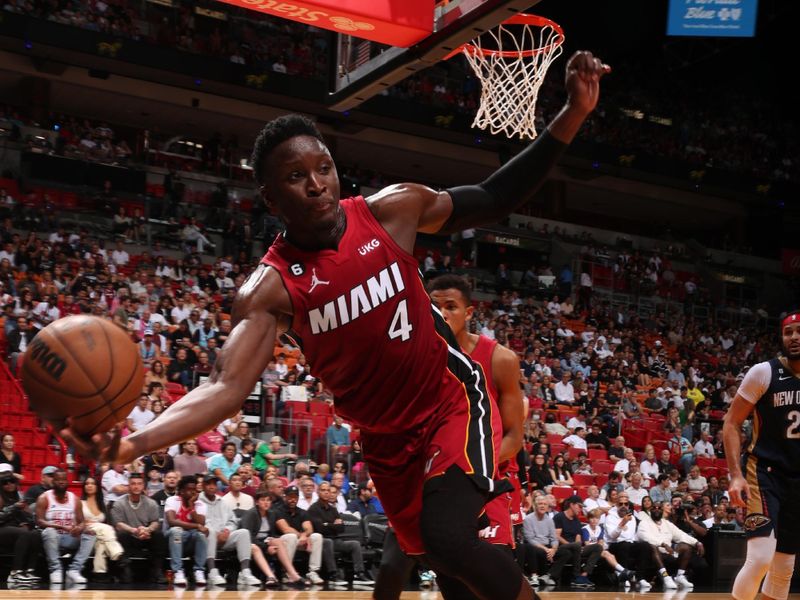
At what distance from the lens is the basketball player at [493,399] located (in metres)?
4.74

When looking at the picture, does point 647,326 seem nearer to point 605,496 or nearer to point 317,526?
point 605,496

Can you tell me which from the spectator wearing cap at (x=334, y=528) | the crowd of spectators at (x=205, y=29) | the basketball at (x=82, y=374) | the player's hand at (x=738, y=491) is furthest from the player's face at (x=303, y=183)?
the crowd of spectators at (x=205, y=29)

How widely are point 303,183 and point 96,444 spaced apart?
1.25 meters

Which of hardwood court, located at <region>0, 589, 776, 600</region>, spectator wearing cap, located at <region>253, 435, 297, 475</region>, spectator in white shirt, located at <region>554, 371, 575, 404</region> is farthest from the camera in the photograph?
spectator in white shirt, located at <region>554, 371, 575, 404</region>

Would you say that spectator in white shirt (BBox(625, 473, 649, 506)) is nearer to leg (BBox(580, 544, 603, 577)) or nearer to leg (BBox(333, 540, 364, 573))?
leg (BBox(580, 544, 603, 577))

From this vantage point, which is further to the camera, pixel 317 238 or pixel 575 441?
pixel 575 441

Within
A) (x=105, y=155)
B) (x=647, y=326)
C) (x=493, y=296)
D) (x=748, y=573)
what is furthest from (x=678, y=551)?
(x=105, y=155)

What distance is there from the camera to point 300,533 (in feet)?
37.0

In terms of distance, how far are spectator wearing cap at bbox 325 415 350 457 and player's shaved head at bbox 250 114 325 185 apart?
1019 centimetres

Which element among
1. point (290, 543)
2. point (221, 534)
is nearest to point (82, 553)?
point (221, 534)

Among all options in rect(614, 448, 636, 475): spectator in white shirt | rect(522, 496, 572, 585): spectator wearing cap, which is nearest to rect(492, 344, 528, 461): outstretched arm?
rect(522, 496, 572, 585): spectator wearing cap

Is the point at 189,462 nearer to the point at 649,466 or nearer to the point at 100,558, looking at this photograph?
the point at 100,558

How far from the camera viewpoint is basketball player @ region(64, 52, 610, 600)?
319cm

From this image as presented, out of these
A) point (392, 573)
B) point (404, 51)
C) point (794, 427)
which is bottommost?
point (392, 573)
